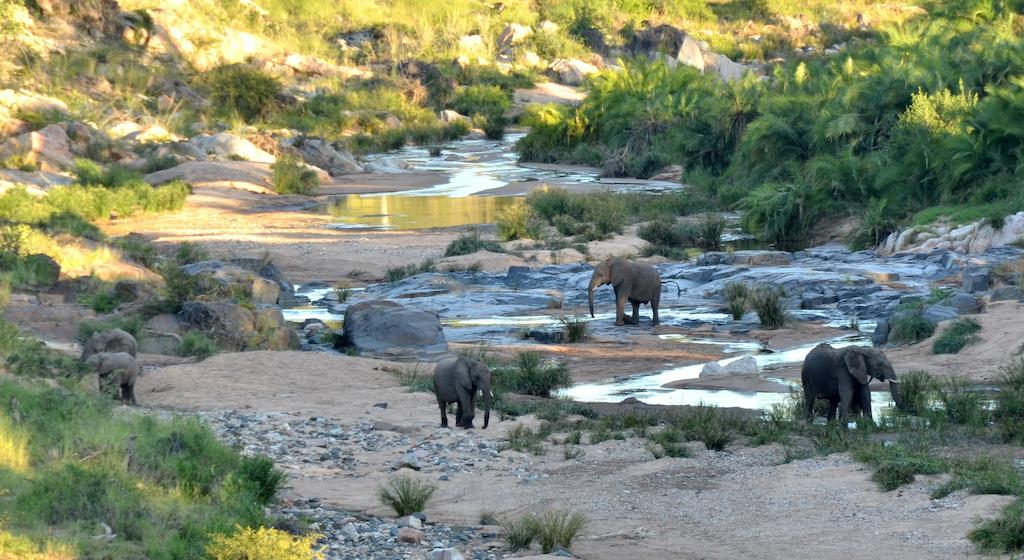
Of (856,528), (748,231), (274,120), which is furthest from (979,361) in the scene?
(274,120)

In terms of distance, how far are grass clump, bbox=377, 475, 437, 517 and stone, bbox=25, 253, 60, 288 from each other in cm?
1229

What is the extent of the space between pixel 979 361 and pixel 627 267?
5.88 metres

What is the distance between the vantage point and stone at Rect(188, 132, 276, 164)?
4441cm

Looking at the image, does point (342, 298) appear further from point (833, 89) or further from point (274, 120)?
point (274, 120)

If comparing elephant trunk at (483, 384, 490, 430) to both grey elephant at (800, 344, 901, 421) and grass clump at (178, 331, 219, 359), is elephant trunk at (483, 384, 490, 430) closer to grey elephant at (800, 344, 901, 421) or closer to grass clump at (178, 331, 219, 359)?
grey elephant at (800, 344, 901, 421)

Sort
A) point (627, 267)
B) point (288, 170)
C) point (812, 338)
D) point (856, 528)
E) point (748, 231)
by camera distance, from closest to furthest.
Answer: point (856, 528) < point (812, 338) < point (627, 267) < point (748, 231) < point (288, 170)

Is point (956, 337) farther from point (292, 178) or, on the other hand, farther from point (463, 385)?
point (292, 178)

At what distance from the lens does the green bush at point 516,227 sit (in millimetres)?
29875

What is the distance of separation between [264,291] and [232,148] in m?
23.1

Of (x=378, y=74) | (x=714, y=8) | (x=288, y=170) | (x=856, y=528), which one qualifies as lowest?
(x=856, y=528)

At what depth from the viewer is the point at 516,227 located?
30.0 metres

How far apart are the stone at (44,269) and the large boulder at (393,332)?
15.2 ft

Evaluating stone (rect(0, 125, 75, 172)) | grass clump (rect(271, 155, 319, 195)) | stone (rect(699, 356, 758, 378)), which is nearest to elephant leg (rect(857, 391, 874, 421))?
stone (rect(699, 356, 758, 378))

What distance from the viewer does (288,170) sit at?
4134 cm
